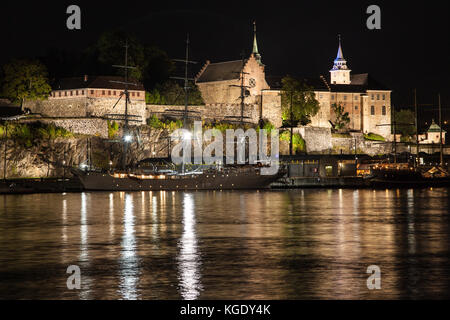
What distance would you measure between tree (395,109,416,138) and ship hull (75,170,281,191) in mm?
56148

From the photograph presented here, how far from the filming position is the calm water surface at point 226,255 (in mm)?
15516

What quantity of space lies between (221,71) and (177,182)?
112ft

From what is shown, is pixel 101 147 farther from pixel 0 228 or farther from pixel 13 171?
pixel 0 228

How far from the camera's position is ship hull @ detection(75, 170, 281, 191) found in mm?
71438

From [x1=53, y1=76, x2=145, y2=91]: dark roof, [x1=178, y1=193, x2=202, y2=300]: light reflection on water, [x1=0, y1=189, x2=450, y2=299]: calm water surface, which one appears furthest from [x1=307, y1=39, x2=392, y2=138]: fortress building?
[x1=178, y1=193, x2=202, y2=300]: light reflection on water

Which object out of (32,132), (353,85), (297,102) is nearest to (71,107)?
(32,132)

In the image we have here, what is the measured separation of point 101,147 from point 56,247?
194 ft

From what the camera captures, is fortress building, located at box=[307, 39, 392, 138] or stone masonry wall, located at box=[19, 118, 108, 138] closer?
stone masonry wall, located at box=[19, 118, 108, 138]

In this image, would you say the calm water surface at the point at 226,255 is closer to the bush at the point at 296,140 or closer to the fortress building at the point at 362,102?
the bush at the point at 296,140

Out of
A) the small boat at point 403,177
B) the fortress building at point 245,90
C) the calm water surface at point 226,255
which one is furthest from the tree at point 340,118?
the calm water surface at point 226,255

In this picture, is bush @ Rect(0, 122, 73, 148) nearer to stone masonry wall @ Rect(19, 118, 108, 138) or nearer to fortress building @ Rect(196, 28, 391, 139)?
stone masonry wall @ Rect(19, 118, 108, 138)

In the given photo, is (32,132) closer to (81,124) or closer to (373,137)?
(81,124)

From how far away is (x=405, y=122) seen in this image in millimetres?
132750

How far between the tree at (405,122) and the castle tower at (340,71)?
38.2ft
